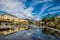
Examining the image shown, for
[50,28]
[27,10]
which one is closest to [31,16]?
[27,10]

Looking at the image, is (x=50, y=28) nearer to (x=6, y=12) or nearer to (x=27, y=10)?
(x=27, y=10)

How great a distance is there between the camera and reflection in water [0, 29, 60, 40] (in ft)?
17.8

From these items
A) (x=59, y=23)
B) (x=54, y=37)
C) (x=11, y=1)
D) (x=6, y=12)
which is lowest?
(x=54, y=37)

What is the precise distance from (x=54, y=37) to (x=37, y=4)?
1209mm

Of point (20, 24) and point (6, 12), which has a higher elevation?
point (6, 12)

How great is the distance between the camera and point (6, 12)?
18.4 ft

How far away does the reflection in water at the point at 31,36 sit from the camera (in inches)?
214

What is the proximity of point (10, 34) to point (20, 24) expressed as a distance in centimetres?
46

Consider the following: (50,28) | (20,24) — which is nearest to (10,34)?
(20,24)

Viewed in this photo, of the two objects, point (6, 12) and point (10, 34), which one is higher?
point (6, 12)

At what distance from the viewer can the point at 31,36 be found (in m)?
5.51

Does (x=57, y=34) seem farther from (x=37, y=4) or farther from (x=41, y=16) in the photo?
(x=37, y=4)

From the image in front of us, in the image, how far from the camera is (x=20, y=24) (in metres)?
5.64

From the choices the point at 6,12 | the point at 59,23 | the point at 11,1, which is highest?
the point at 11,1
